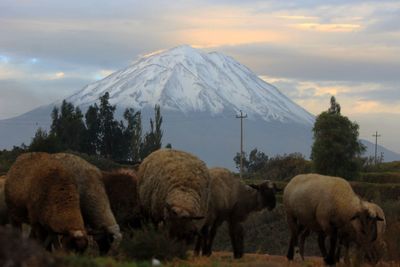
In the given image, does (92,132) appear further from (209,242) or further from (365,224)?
(365,224)

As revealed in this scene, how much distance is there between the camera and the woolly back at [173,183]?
17.8 m

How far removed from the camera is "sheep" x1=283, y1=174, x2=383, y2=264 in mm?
20000

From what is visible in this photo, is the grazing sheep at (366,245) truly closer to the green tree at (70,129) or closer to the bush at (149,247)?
the bush at (149,247)

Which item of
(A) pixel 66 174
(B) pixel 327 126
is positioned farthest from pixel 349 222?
(B) pixel 327 126

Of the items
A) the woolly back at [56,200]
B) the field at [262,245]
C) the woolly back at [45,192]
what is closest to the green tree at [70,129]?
the field at [262,245]

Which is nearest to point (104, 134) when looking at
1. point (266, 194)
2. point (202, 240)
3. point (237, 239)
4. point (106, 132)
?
point (106, 132)

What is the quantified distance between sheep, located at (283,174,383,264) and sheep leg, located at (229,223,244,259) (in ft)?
5.63

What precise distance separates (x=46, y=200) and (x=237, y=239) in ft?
31.5

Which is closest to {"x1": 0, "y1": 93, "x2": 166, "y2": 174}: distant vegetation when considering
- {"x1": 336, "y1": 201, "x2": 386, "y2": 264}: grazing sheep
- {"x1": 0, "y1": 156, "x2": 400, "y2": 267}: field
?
{"x1": 0, "y1": 156, "x2": 400, "y2": 267}: field

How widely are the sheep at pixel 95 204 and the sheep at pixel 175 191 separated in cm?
124

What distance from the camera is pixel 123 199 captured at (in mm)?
21016

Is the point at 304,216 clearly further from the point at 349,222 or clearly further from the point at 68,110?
the point at 68,110

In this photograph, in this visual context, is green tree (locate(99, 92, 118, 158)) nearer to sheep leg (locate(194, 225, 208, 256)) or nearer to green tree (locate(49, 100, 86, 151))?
green tree (locate(49, 100, 86, 151))

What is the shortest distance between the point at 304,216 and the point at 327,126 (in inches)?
2444
